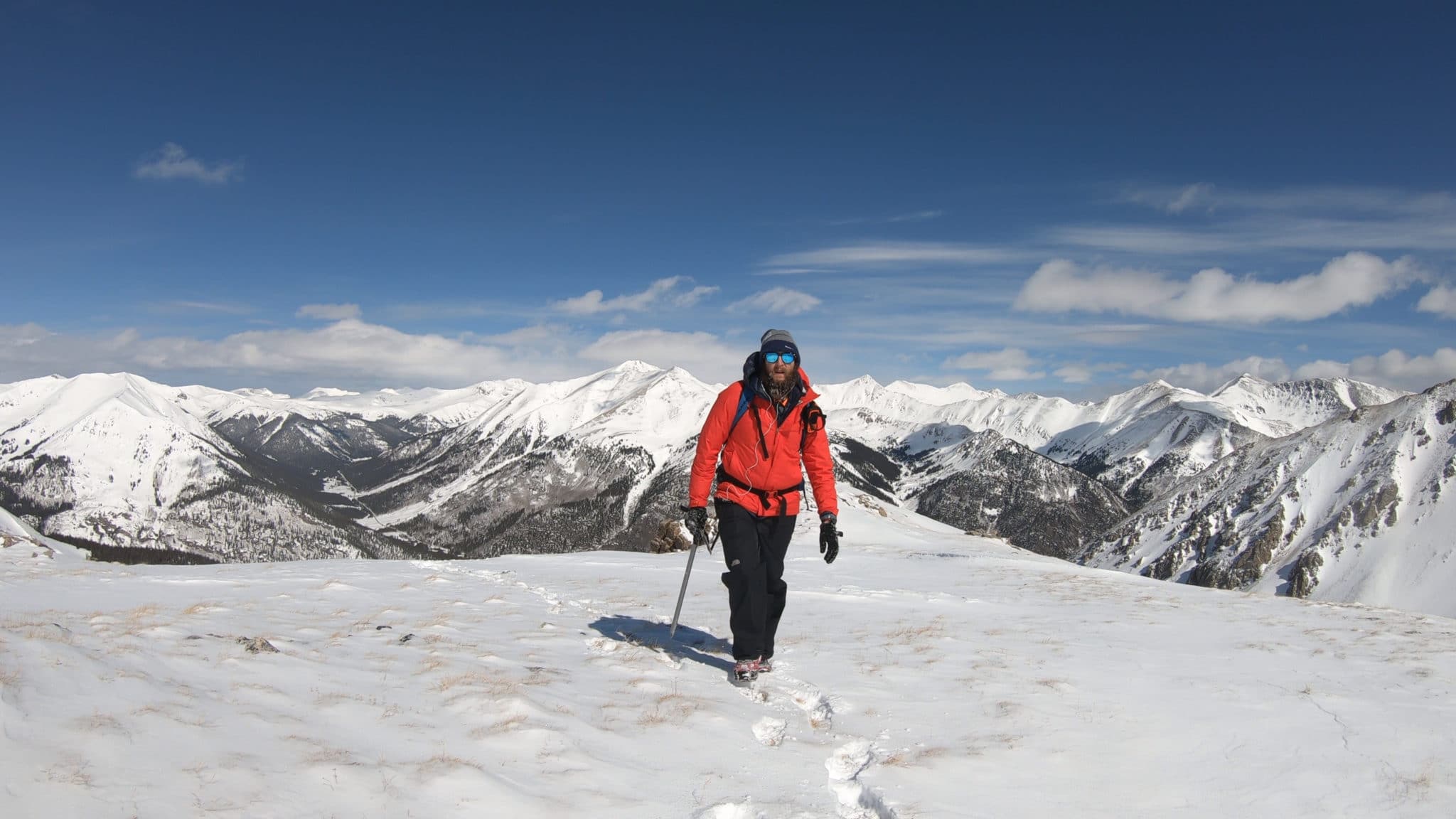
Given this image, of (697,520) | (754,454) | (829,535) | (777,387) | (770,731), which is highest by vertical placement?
(777,387)

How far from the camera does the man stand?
9602 millimetres

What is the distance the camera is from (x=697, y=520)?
9938mm

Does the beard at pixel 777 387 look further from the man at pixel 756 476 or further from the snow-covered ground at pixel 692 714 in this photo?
the snow-covered ground at pixel 692 714

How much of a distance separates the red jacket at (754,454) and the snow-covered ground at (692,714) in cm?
236

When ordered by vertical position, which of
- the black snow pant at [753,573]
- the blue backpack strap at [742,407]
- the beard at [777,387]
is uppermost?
the beard at [777,387]

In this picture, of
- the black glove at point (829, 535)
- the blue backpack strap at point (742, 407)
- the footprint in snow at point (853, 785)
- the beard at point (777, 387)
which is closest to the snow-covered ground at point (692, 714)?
the footprint in snow at point (853, 785)

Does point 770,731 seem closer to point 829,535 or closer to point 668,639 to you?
point 829,535

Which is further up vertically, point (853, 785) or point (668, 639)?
point (853, 785)

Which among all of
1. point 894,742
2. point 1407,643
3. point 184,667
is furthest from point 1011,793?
point 1407,643

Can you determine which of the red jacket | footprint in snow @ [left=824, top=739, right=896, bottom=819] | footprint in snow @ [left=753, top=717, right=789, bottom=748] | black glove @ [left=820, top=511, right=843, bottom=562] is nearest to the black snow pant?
the red jacket

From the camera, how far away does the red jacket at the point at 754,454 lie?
969 cm

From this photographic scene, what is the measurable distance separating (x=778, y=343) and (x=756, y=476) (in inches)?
69.7

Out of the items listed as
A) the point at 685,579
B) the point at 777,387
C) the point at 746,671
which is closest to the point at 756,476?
the point at 777,387

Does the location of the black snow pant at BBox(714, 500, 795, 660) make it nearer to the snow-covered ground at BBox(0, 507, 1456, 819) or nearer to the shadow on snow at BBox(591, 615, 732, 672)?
the snow-covered ground at BBox(0, 507, 1456, 819)
